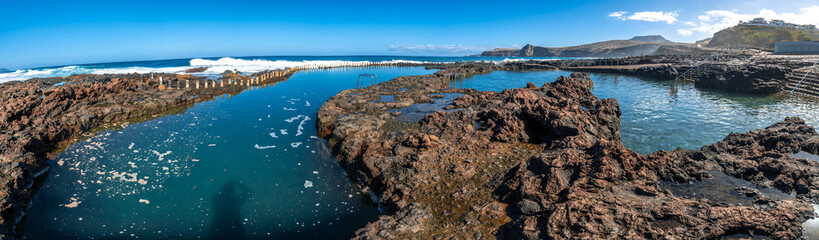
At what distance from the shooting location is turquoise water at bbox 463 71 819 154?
550 inches

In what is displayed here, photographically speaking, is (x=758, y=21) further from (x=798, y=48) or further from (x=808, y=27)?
(x=798, y=48)

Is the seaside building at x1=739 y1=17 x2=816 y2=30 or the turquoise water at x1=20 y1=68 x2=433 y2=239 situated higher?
the seaside building at x1=739 y1=17 x2=816 y2=30

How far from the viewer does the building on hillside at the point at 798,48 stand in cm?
4972

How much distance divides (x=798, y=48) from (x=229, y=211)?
268 ft

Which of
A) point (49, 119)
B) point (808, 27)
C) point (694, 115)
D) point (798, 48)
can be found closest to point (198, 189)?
point (49, 119)

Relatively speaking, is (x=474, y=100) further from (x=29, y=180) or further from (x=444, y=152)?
(x=29, y=180)

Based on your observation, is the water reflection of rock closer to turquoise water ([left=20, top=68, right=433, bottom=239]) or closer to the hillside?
turquoise water ([left=20, top=68, right=433, bottom=239])

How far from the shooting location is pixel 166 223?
26.2 ft

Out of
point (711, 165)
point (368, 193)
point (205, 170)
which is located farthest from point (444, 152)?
point (205, 170)

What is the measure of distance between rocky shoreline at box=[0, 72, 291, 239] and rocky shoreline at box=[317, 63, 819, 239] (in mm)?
8671

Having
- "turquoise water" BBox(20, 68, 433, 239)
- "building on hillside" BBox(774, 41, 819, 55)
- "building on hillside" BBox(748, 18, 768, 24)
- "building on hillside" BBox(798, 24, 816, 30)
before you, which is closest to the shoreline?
"turquoise water" BBox(20, 68, 433, 239)

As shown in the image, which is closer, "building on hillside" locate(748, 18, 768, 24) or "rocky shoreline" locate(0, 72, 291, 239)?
"rocky shoreline" locate(0, 72, 291, 239)

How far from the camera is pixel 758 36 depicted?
305 ft

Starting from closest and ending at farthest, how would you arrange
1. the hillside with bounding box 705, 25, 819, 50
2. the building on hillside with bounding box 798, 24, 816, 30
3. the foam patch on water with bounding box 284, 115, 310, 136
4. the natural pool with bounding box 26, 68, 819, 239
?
1. the natural pool with bounding box 26, 68, 819, 239
2. the foam patch on water with bounding box 284, 115, 310, 136
3. the hillside with bounding box 705, 25, 819, 50
4. the building on hillside with bounding box 798, 24, 816, 30
